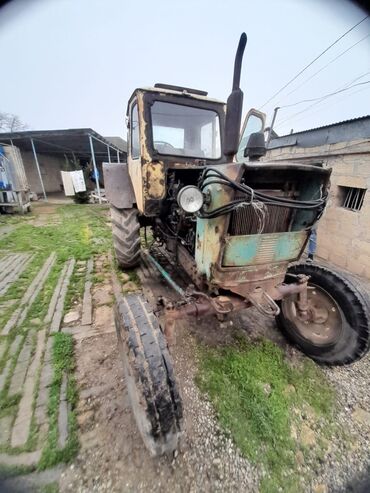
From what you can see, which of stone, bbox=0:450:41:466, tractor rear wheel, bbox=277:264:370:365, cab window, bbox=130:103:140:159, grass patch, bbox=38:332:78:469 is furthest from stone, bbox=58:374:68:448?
cab window, bbox=130:103:140:159

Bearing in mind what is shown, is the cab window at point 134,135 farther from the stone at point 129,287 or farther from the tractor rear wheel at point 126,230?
the stone at point 129,287

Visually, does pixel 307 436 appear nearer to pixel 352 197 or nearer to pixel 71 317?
pixel 71 317

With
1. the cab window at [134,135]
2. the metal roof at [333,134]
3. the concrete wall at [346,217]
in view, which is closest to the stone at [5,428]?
the cab window at [134,135]

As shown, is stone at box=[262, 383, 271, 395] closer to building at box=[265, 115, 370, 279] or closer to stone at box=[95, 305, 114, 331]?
stone at box=[95, 305, 114, 331]

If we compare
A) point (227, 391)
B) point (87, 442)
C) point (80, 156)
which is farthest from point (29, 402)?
point (80, 156)

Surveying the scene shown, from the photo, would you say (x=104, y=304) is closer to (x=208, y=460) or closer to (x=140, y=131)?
(x=208, y=460)

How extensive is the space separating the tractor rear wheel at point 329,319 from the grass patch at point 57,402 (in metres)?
2.06

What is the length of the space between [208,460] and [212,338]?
1050mm

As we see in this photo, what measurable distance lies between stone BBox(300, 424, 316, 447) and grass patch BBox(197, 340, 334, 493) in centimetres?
8

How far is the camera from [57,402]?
164 cm

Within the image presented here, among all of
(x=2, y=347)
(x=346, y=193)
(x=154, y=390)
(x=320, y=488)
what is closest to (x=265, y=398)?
(x=320, y=488)

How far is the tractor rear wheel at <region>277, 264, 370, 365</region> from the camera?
186cm

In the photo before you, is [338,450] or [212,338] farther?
[212,338]

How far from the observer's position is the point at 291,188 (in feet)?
5.91
